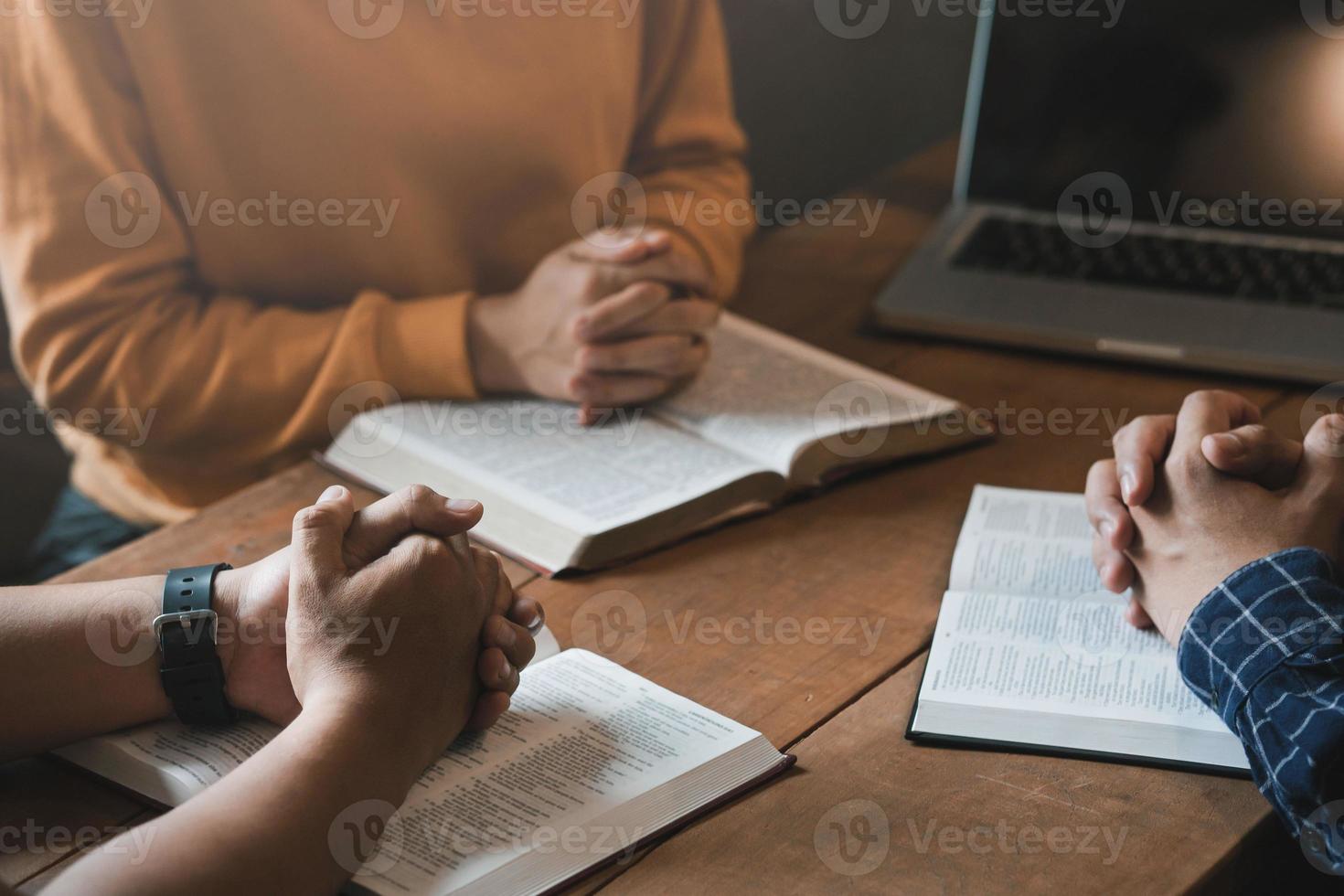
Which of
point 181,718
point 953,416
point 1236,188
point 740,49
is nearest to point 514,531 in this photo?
point 181,718

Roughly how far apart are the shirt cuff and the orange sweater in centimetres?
69

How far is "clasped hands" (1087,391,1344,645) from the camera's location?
32.1 inches

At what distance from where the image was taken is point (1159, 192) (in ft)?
4.50

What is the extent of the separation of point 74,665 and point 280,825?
8.3 inches

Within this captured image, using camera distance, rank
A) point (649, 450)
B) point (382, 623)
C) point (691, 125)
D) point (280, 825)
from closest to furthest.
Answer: point (280, 825), point (382, 623), point (649, 450), point (691, 125)

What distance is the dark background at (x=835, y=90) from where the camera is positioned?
1872mm

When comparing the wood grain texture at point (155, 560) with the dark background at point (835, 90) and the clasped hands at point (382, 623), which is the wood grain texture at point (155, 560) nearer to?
the clasped hands at point (382, 623)

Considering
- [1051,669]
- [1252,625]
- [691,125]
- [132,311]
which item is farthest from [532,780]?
[691,125]

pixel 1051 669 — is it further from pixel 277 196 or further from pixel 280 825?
pixel 277 196

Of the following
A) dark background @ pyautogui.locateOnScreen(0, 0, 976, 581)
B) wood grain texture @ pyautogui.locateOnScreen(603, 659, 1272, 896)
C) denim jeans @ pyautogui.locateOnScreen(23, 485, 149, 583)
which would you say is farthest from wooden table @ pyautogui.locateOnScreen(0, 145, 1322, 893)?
dark background @ pyautogui.locateOnScreen(0, 0, 976, 581)

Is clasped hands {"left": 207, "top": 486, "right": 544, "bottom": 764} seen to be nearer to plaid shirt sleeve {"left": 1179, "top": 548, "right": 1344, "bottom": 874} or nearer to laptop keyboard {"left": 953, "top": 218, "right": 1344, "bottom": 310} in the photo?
plaid shirt sleeve {"left": 1179, "top": 548, "right": 1344, "bottom": 874}

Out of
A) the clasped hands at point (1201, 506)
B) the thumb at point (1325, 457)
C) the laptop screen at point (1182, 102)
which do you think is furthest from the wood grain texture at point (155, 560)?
the laptop screen at point (1182, 102)

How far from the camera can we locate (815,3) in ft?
6.12

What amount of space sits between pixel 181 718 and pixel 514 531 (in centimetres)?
30
